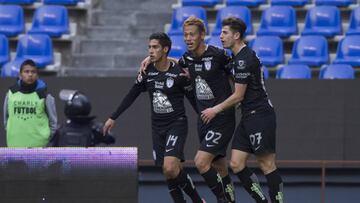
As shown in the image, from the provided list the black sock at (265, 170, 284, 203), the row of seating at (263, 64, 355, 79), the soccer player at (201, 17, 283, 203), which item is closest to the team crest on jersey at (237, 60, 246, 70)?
the soccer player at (201, 17, 283, 203)

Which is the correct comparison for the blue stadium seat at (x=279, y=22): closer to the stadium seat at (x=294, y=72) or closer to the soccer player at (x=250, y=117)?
the stadium seat at (x=294, y=72)

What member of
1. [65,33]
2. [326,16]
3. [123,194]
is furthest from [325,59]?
[123,194]

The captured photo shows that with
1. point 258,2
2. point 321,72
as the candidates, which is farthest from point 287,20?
point 321,72

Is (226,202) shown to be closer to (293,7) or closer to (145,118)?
(145,118)

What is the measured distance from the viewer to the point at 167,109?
34.2 feet

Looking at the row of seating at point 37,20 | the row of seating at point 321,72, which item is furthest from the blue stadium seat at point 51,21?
the row of seating at point 321,72

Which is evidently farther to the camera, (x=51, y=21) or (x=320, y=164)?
(x=51, y=21)

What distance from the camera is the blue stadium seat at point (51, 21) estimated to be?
16.0 meters

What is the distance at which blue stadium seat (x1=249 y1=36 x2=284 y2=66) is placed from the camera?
15.1 metres

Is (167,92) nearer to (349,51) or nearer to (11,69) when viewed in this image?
(11,69)

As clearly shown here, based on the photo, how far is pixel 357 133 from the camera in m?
13.0

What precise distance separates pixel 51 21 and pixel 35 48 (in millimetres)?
760

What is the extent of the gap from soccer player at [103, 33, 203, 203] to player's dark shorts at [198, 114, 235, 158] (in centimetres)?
25

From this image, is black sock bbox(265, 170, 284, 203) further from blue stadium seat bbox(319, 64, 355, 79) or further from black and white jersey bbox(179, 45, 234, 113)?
blue stadium seat bbox(319, 64, 355, 79)
